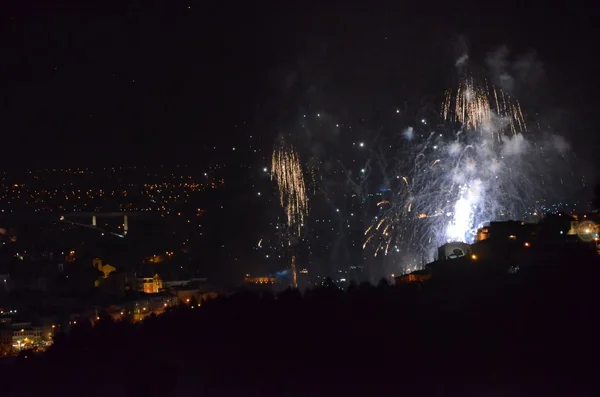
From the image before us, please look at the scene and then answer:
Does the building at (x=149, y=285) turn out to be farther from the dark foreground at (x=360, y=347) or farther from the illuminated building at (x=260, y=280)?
the dark foreground at (x=360, y=347)

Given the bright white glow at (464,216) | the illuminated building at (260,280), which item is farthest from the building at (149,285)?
the bright white glow at (464,216)

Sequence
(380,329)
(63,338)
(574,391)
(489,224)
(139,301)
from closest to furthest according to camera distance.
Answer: (574,391)
(380,329)
(63,338)
(489,224)
(139,301)

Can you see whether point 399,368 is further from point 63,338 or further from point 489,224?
point 489,224

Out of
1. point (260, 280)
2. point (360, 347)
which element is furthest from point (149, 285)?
point (360, 347)

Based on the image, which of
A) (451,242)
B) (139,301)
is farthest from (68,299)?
(451,242)

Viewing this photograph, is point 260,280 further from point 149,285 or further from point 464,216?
point 464,216

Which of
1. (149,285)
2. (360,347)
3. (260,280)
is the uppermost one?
(149,285)

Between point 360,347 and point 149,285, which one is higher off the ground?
point 149,285

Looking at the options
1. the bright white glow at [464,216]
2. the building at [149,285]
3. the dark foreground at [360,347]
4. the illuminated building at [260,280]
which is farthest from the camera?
the building at [149,285]
